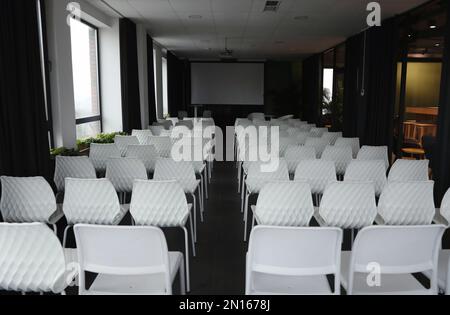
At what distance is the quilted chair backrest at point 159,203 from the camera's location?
3.82 meters

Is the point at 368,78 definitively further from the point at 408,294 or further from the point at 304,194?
the point at 408,294

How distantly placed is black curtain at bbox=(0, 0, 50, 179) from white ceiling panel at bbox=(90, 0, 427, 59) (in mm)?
3431

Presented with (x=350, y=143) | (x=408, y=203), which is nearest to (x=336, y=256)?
(x=408, y=203)

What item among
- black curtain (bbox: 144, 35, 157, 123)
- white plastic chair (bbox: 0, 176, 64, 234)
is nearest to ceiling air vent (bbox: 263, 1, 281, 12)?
black curtain (bbox: 144, 35, 157, 123)

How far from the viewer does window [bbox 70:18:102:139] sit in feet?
29.3

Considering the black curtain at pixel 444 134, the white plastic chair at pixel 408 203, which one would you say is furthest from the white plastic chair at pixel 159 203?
the black curtain at pixel 444 134

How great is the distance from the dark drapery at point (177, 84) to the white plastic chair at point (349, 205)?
1509 cm

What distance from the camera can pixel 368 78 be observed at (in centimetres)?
1108

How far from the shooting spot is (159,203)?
12.6ft

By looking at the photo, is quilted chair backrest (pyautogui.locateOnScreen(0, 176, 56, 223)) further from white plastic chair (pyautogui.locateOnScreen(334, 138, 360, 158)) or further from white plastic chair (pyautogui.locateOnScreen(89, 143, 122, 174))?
white plastic chair (pyautogui.locateOnScreen(334, 138, 360, 158))

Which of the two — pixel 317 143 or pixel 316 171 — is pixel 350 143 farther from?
pixel 316 171

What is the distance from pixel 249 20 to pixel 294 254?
29.2ft
